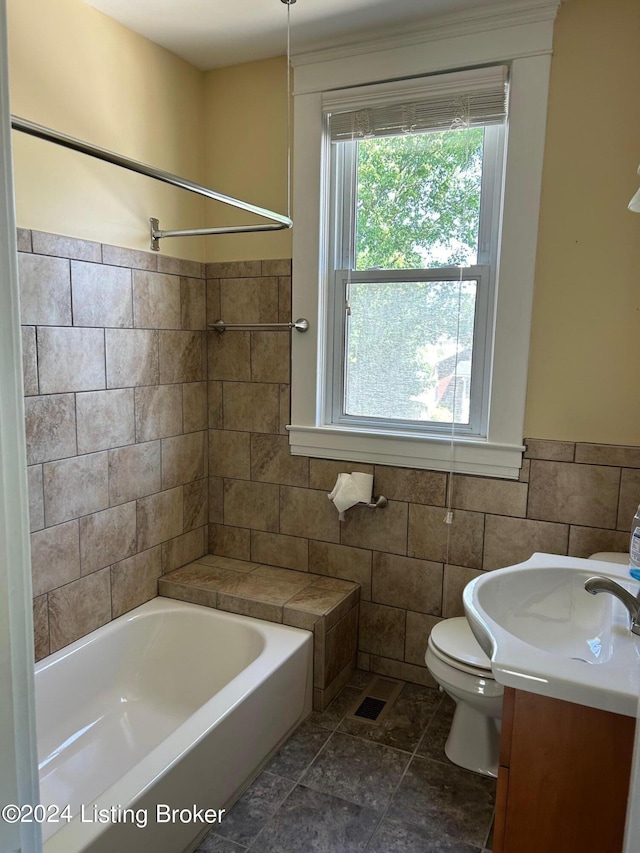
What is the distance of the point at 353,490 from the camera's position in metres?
2.52

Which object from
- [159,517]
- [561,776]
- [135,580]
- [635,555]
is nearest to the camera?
[561,776]

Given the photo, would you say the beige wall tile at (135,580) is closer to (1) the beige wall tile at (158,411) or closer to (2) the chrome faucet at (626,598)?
(1) the beige wall tile at (158,411)

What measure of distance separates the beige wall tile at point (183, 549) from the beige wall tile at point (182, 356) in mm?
722

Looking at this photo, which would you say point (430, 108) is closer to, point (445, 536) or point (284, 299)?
point (284, 299)

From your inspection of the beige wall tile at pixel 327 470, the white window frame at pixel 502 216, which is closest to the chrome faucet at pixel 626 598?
the white window frame at pixel 502 216

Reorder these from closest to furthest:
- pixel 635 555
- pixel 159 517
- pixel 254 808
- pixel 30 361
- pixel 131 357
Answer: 1. pixel 635 555
2. pixel 254 808
3. pixel 30 361
4. pixel 131 357
5. pixel 159 517

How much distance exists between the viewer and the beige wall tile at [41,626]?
2.09 metres

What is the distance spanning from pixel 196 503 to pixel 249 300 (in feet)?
3.22

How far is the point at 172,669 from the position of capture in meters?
2.43

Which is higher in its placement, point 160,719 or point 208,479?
point 208,479

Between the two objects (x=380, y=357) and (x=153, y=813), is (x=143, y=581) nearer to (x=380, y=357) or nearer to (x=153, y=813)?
(x=153, y=813)

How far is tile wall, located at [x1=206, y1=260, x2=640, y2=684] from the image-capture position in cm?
221

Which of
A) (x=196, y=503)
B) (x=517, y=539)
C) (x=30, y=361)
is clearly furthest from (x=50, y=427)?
(x=517, y=539)

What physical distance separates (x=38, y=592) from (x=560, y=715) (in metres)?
1.71
